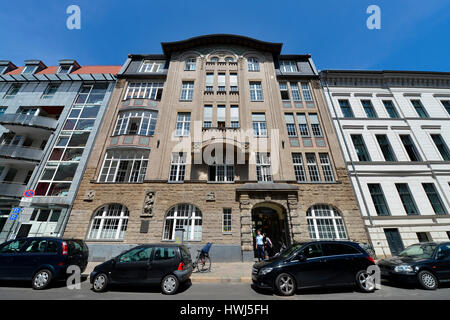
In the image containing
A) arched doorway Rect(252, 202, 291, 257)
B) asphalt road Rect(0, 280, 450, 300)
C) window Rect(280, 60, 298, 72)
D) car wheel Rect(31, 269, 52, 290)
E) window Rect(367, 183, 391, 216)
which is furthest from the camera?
window Rect(280, 60, 298, 72)

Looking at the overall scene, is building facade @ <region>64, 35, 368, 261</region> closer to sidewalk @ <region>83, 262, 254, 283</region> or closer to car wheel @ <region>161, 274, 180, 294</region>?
sidewalk @ <region>83, 262, 254, 283</region>

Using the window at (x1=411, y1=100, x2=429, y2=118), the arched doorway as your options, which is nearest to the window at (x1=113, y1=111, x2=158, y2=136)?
the arched doorway

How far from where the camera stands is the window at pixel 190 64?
19.8 meters

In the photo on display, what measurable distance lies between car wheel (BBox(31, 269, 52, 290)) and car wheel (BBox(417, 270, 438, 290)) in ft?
46.6

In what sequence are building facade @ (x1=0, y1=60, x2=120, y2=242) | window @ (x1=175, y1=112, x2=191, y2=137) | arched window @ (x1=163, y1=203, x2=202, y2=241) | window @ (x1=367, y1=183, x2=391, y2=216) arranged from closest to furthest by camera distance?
1. arched window @ (x1=163, y1=203, x2=202, y2=241)
2. window @ (x1=367, y1=183, x2=391, y2=216)
3. building facade @ (x1=0, y1=60, x2=120, y2=242)
4. window @ (x1=175, y1=112, x2=191, y2=137)

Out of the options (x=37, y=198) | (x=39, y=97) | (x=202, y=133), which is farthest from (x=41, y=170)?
(x=202, y=133)

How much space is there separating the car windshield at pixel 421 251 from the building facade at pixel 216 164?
177 inches

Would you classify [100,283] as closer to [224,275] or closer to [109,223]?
[224,275]

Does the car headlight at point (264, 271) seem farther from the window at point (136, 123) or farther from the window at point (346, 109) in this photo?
the window at point (346, 109)

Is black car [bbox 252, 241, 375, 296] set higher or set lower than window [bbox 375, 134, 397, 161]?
lower

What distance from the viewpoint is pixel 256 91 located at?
18281mm

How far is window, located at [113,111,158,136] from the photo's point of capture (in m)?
16.1
